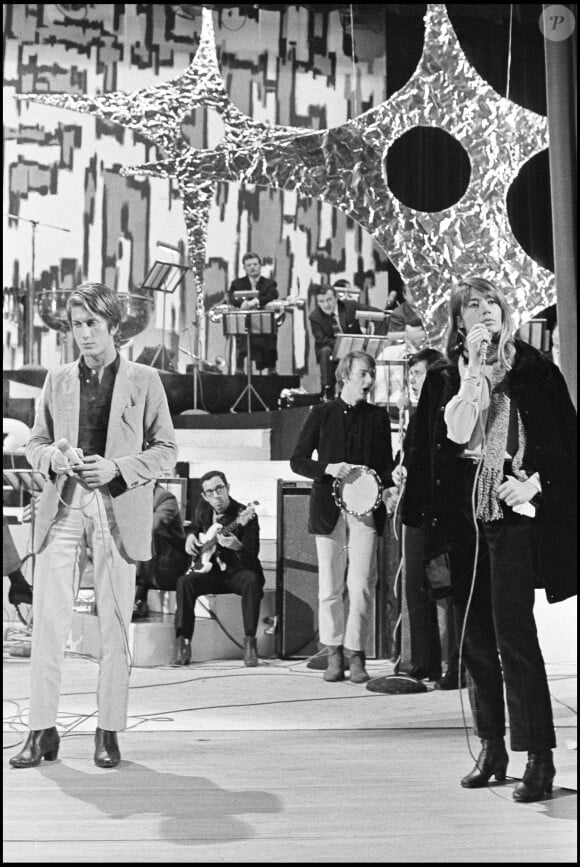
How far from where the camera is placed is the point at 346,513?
499cm

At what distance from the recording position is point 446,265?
6.32 m

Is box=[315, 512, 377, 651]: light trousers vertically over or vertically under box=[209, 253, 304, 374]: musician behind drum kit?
under

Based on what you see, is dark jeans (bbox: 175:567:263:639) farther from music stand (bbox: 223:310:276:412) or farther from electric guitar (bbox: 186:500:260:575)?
music stand (bbox: 223:310:276:412)

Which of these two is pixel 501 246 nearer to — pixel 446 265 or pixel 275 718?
pixel 446 265

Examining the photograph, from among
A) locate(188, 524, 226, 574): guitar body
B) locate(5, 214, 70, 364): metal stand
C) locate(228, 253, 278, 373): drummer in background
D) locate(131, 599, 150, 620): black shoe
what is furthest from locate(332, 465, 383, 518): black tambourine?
locate(5, 214, 70, 364): metal stand

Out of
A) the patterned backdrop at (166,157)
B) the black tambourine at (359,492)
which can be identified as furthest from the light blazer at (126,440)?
the patterned backdrop at (166,157)

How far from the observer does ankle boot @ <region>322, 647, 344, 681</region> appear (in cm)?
500

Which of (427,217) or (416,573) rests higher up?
(427,217)

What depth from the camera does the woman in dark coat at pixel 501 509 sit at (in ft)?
9.43

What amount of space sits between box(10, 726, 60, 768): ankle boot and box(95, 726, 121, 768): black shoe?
14 cm

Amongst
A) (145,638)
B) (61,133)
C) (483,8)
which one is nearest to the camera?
(145,638)

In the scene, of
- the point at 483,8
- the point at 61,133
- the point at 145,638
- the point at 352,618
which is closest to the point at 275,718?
the point at 352,618

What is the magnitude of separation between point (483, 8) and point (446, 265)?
4033 millimetres

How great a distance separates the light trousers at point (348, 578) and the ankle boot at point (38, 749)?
1911 millimetres
